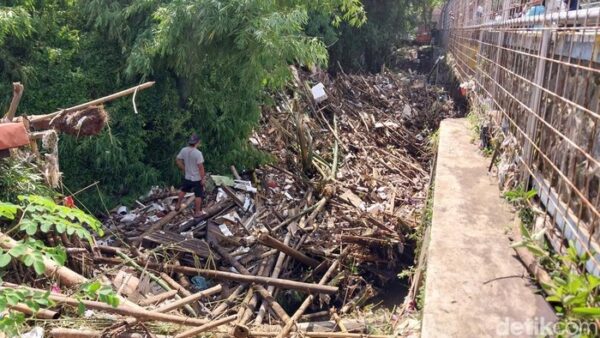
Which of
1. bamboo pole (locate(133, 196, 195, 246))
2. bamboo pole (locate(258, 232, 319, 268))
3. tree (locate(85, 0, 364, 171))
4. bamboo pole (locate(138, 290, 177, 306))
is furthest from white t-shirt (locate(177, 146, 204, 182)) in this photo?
bamboo pole (locate(138, 290, 177, 306))

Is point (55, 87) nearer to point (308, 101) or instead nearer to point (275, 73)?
point (275, 73)

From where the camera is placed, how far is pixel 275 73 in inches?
311

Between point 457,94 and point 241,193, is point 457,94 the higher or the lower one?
the higher one

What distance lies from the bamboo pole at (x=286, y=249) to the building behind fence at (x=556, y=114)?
9.61ft

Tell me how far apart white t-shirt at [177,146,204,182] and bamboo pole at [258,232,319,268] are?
150 cm

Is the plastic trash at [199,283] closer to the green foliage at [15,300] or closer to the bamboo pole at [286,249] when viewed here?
the bamboo pole at [286,249]

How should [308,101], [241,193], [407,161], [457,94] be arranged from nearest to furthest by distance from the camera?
[241,193]
[407,161]
[308,101]
[457,94]

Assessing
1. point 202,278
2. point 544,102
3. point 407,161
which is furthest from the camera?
point 407,161

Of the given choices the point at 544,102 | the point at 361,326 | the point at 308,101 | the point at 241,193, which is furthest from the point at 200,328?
the point at 308,101

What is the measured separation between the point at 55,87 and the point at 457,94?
33.7 feet

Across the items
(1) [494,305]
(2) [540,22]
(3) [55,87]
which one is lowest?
(1) [494,305]

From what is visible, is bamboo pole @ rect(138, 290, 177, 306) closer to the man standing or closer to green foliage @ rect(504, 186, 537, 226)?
the man standing

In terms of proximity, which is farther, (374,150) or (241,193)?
(374,150)

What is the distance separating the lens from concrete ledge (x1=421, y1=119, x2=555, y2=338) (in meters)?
3.18
